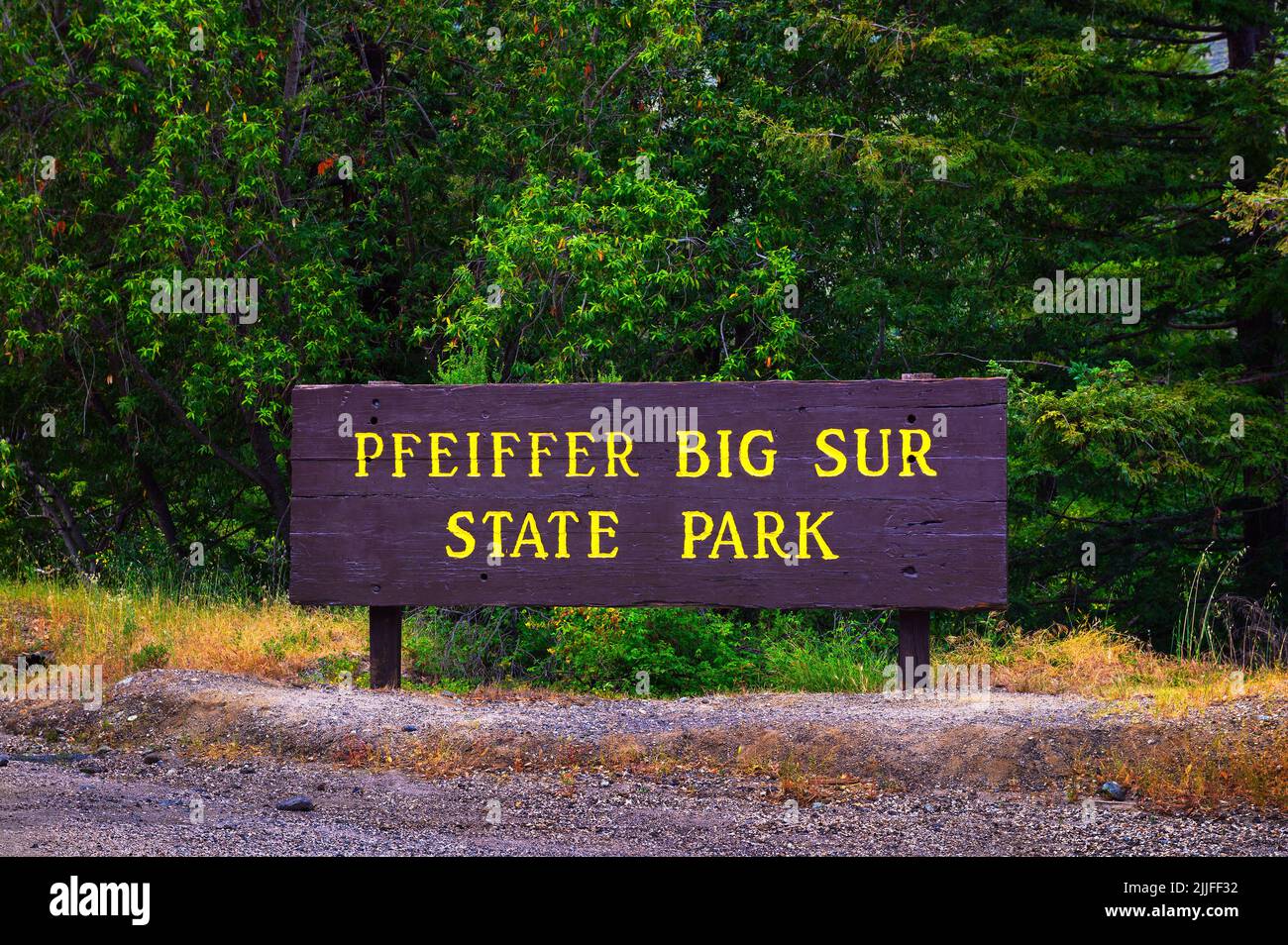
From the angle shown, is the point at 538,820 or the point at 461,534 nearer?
the point at 538,820

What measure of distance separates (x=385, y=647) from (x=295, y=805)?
10.7ft

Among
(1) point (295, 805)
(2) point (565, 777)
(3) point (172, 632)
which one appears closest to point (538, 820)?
(2) point (565, 777)

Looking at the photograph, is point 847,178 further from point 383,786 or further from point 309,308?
point 383,786

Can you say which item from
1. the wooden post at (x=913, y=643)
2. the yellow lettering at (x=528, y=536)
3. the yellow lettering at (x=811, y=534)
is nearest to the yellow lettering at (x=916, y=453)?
the yellow lettering at (x=811, y=534)

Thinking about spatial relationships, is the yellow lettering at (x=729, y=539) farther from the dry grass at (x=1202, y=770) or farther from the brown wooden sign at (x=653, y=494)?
the dry grass at (x=1202, y=770)

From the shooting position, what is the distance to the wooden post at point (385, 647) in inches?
401

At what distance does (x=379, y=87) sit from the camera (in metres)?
18.1

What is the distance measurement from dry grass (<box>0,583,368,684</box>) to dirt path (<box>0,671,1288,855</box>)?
766 millimetres

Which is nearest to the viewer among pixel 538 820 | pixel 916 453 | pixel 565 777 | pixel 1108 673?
pixel 538 820

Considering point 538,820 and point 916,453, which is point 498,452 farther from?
point 538,820

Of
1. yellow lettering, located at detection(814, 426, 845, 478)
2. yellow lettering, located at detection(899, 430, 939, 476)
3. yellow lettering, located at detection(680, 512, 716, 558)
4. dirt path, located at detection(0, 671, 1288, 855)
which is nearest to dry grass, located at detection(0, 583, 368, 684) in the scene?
dirt path, located at detection(0, 671, 1288, 855)

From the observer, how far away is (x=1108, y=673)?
10.0 meters

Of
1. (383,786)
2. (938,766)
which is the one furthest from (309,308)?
(938,766)

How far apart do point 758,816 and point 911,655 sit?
3.32 m
